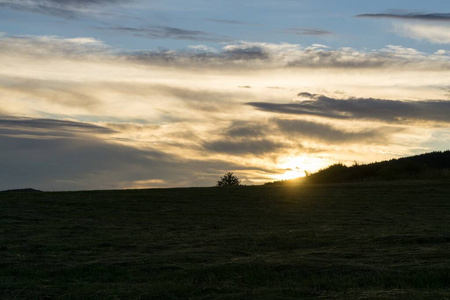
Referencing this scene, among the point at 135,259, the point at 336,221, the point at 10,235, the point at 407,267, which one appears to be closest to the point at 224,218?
the point at 336,221

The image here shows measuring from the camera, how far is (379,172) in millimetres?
35000

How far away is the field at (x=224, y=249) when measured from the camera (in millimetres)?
8305

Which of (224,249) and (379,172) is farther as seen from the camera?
(379,172)

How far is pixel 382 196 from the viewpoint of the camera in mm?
25078

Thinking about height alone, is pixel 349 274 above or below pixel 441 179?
below

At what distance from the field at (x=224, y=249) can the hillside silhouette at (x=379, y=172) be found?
10177 mm

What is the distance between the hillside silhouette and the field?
33.4 feet

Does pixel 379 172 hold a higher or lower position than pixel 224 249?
higher

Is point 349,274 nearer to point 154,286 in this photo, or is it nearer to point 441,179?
point 154,286

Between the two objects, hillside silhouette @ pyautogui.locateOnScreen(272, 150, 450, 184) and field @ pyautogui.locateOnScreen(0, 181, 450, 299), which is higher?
hillside silhouette @ pyautogui.locateOnScreen(272, 150, 450, 184)

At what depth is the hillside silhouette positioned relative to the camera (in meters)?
33.9

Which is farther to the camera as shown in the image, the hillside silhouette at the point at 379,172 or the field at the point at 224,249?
the hillside silhouette at the point at 379,172

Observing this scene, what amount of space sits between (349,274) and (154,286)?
3238 millimetres

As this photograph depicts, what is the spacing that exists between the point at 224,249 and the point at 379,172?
82.8 feet
